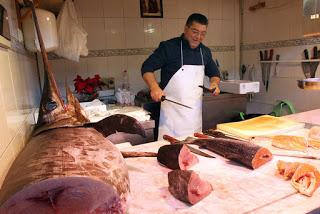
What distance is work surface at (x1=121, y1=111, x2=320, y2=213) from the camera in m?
0.78

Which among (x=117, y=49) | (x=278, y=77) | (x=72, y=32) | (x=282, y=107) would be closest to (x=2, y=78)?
(x=72, y=32)

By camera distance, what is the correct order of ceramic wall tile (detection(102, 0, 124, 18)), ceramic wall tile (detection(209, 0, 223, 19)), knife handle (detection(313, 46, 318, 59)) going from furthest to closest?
1. ceramic wall tile (detection(209, 0, 223, 19))
2. ceramic wall tile (detection(102, 0, 124, 18))
3. knife handle (detection(313, 46, 318, 59))

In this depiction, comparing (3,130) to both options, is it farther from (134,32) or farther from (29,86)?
(134,32)

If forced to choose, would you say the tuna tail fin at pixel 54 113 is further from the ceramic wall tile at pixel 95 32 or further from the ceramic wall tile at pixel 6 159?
the ceramic wall tile at pixel 95 32

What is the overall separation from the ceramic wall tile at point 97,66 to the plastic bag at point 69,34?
2.15 feet

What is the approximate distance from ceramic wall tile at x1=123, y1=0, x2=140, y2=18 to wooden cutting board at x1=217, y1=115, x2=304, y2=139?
1990mm

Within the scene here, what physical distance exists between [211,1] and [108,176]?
11.0ft

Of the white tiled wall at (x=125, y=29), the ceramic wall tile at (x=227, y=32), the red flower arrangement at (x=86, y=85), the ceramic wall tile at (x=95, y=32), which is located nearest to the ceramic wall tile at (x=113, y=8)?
the white tiled wall at (x=125, y=29)

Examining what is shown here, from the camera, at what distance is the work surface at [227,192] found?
0.78 meters

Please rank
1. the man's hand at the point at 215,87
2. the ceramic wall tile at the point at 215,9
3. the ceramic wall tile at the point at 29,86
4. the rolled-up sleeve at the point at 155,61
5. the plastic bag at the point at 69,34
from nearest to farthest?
the ceramic wall tile at the point at 29,86, the plastic bag at the point at 69,34, the rolled-up sleeve at the point at 155,61, the man's hand at the point at 215,87, the ceramic wall tile at the point at 215,9

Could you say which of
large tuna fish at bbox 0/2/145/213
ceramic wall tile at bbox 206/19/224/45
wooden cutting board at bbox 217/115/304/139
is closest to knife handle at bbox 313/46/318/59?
ceramic wall tile at bbox 206/19/224/45

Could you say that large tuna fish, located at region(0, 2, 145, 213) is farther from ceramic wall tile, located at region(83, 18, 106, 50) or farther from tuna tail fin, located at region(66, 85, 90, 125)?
ceramic wall tile, located at region(83, 18, 106, 50)

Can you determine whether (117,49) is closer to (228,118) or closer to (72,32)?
(72,32)

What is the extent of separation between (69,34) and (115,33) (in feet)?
2.90
